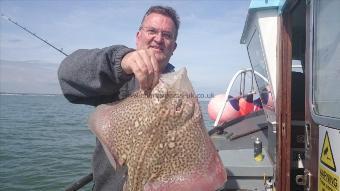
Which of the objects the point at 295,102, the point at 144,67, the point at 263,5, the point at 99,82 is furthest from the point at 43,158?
the point at 144,67

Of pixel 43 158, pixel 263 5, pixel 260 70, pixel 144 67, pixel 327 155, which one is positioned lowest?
pixel 43 158

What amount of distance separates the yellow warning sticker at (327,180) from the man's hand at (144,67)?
136cm

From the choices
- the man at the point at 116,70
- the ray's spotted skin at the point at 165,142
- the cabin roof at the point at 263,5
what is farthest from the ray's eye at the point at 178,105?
the cabin roof at the point at 263,5

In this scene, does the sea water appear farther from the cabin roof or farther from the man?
the man

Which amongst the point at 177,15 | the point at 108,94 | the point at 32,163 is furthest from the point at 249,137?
the point at 32,163

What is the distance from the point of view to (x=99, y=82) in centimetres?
259

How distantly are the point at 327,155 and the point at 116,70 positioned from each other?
63.3 inches

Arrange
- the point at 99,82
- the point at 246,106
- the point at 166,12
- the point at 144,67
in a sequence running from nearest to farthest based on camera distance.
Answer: the point at 144,67
the point at 99,82
the point at 166,12
the point at 246,106

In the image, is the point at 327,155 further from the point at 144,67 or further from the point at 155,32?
the point at 155,32

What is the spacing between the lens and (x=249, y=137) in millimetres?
6426

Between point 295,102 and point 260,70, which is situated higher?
point 260,70

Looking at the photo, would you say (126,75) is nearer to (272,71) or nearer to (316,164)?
(316,164)

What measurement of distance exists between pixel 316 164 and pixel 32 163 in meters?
12.9

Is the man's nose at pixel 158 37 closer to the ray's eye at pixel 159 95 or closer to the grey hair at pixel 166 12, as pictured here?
the grey hair at pixel 166 12
